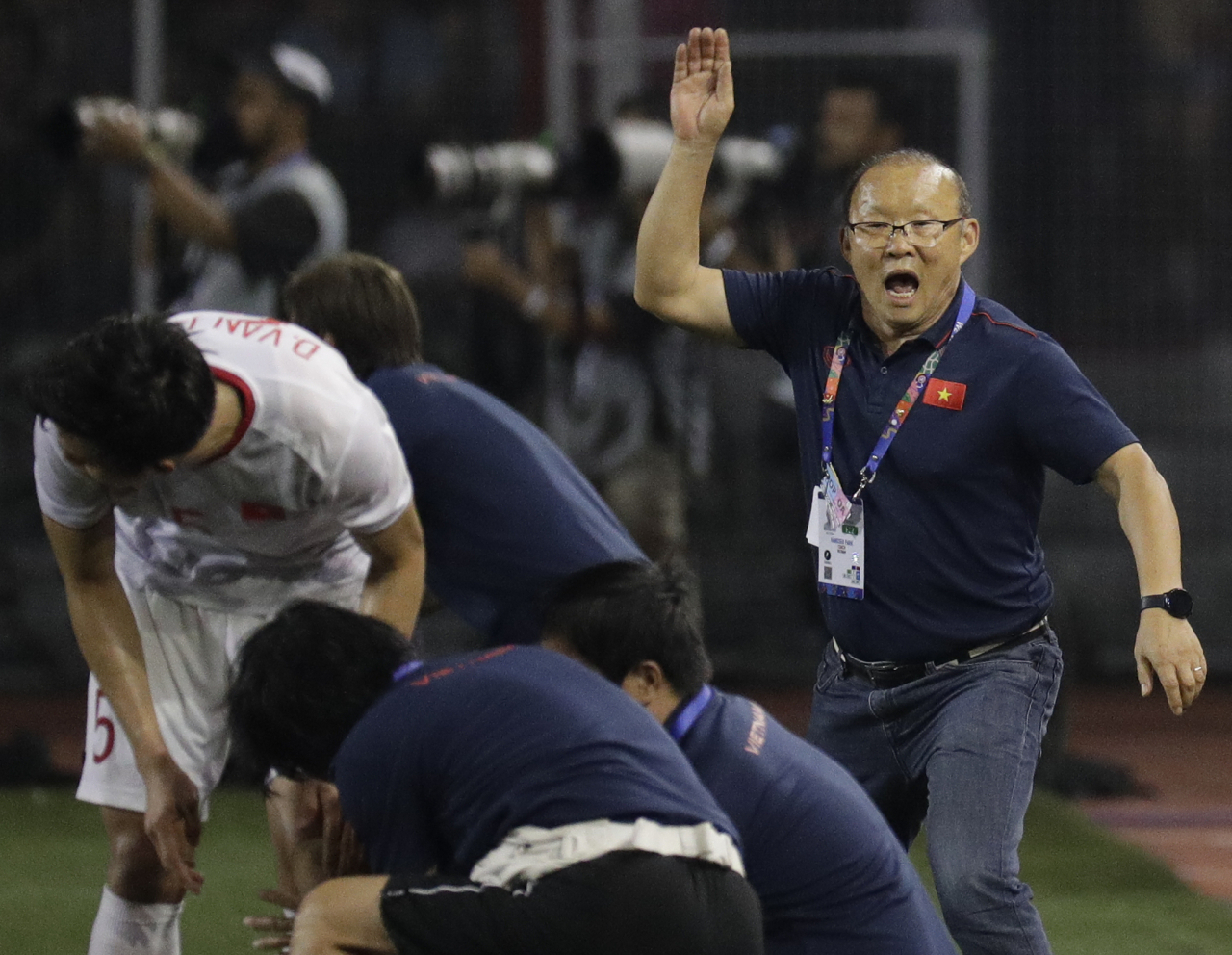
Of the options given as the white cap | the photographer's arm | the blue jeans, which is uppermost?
the white cap

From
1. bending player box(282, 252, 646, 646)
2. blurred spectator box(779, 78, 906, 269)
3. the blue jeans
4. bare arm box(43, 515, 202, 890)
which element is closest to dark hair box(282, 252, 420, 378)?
bending player box(282, 252, 646, 646)

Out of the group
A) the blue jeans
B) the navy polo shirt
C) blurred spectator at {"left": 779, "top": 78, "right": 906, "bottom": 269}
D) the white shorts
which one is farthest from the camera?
blurred spectator at {"left": 779, "top": 78, "right": 906, "bottom": 269}

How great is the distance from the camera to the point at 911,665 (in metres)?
3.37

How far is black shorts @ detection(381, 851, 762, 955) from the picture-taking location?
2631 mm

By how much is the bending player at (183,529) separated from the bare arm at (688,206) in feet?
1.85

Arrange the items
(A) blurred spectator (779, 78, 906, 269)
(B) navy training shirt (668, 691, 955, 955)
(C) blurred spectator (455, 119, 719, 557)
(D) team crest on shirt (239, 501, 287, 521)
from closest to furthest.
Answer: (B) navy training shirt (668, 691, 955, 955)
(D) team crest on shirt (239, 501, 287, 521)
(A) blurred spectator (779, 78, 906, 269)
(C) blurred spectator (455, 119, 719, 557)

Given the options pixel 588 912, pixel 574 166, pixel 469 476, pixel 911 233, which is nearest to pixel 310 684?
pixel 588 912

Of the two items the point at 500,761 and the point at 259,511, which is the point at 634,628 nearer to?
the point at 500,761

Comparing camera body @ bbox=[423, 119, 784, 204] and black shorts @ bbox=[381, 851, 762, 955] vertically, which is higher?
camera body @ bbox=[423, 119, 784, 204]

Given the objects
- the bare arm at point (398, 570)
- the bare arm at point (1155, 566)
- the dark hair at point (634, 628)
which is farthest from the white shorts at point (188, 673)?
the bare arm at point (1155, 566)

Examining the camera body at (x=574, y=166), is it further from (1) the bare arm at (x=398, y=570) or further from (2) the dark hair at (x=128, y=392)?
(2) the dark hair at (x=128, y=392)

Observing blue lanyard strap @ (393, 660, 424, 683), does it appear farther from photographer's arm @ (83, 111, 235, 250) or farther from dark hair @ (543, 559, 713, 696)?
photographer's arm @ (83, 111, 235, 250)

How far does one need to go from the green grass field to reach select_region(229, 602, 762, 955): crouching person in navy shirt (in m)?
1.94

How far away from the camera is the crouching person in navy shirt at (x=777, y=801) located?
2.84 m
